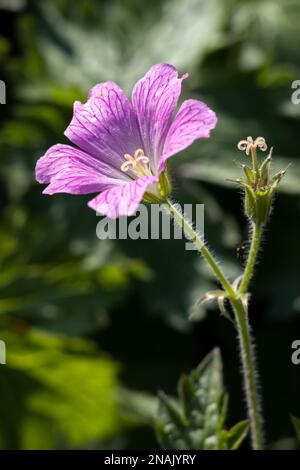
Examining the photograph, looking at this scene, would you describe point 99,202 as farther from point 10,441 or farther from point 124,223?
point 10,441

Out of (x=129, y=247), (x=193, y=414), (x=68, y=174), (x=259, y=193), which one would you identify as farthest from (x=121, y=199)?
(x=129, y=247)

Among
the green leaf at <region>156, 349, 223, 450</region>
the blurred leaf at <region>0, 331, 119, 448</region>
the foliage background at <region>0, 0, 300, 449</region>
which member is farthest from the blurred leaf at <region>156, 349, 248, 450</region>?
the blurred leaf at <region>0, 331, 119, 448</region>

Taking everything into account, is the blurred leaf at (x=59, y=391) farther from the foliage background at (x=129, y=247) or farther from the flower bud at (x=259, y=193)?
the flower bud at (x=259, y=193)

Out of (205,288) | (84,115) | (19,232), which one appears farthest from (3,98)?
(84,115)

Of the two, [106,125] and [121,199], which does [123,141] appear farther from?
[121,199]

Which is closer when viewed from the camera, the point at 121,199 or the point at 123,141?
the point at 121,199

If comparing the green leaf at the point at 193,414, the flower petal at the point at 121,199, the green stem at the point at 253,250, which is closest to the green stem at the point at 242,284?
the green stem at the point at 253,250
